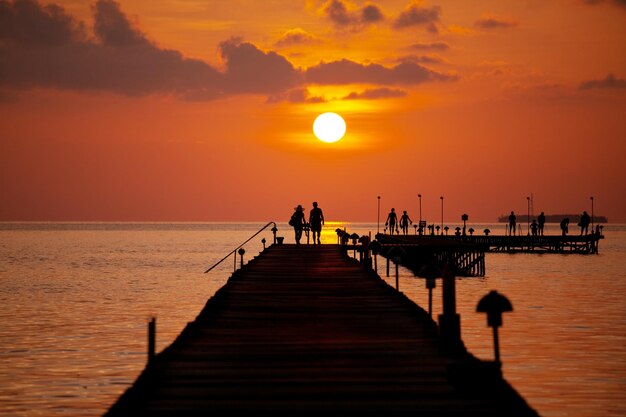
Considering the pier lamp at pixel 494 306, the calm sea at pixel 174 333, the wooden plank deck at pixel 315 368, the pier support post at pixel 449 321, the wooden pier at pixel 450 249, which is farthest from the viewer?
the wooden pier at pixel 450 249

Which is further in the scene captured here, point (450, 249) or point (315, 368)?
point (450, 249)

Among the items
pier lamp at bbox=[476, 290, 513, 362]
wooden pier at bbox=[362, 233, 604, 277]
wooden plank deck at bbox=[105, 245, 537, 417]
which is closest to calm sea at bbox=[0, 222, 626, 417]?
wooden pier at bbox=[362, 233, 604, 277]

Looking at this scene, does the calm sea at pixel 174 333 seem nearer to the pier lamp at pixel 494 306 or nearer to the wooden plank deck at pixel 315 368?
the wooden plank deck at pixel 315 368

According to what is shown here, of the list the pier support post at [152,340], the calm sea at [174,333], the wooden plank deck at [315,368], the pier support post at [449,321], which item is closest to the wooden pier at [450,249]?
the calm sea at [174,333]

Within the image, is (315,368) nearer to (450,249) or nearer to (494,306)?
(494,306)

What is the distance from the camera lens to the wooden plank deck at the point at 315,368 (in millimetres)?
12414

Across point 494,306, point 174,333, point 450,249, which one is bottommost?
point 174,333

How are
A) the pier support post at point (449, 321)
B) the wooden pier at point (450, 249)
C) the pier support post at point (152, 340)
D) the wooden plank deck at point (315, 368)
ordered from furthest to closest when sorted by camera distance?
the wooden pier at point (450, 249), the pier support post at point (449, 321), the pier support post at point (152, 340), the wooden plank deck at point (315, 368)

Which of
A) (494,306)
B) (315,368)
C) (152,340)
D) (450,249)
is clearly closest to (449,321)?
(315,368)

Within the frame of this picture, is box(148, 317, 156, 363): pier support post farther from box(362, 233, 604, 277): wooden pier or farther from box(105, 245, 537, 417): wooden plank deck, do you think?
box(362, 233, 604, 277): wooden pier

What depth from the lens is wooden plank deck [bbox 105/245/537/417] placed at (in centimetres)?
1241

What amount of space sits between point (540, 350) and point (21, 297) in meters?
34.4

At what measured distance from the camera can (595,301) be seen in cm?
5003

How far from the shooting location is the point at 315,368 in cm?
1514
